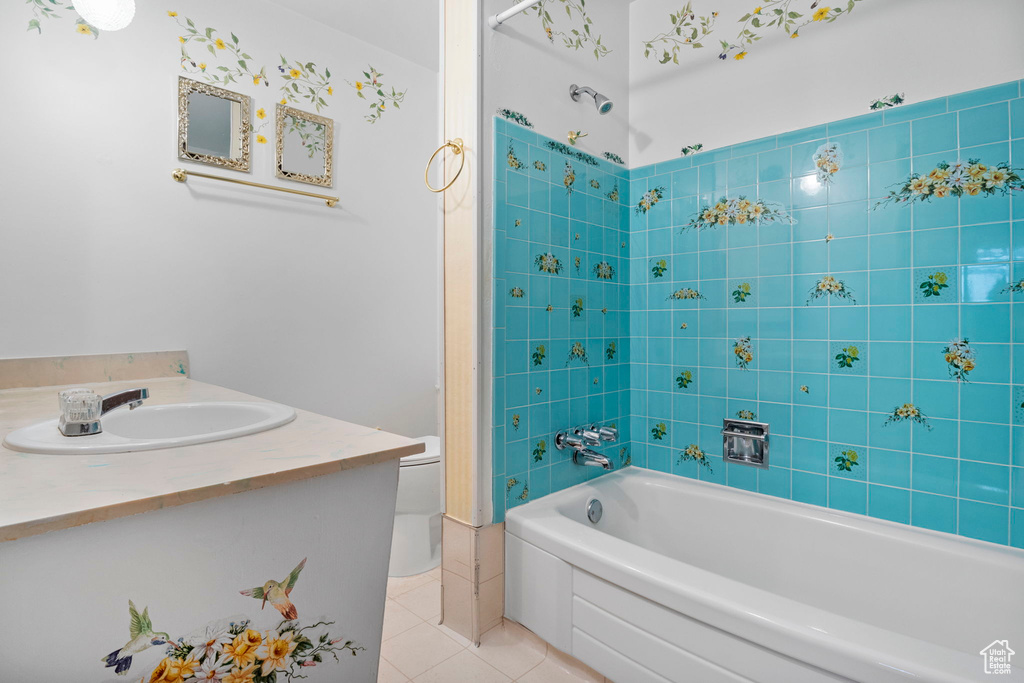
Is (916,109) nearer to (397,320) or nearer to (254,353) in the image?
(397,320)

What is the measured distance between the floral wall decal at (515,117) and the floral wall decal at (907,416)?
148cm

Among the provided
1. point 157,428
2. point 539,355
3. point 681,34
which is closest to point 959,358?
point 539,355

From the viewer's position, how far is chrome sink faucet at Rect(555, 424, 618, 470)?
1750 millimetres

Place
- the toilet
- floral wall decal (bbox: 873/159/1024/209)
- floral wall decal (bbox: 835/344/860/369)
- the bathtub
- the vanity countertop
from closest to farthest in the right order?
1. the vanity countertop
2. the bathtub
3. floral wall decal (bbox: 873/159/1024/209)
4. floral wall decal (bbox: 835/344/860/369)
5. the toilet

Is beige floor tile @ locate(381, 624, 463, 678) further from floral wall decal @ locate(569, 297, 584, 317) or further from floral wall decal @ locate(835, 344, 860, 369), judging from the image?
floral wall decal @ locate(835, 344, 860, 369)

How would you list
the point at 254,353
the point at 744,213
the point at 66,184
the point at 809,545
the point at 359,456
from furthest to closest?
the point at 254,353
the point at 744,213
the point at 66,184
the point at 809,545
the point at 359,456

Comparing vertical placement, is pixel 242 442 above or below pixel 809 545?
above

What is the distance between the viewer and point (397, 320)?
8.67 feet

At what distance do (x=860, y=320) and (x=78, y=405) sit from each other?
78.8 inches

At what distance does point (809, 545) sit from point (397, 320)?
2054 mm

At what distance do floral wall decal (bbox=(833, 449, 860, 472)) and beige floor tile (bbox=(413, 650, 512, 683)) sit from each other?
1232 mm

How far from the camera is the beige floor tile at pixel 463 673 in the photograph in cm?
140

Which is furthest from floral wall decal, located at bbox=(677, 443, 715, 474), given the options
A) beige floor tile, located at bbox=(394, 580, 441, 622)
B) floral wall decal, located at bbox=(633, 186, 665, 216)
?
beige floor tile, located at bbox=(394, 580, 441, 622)

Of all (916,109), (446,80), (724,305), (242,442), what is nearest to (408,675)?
(242,442)
